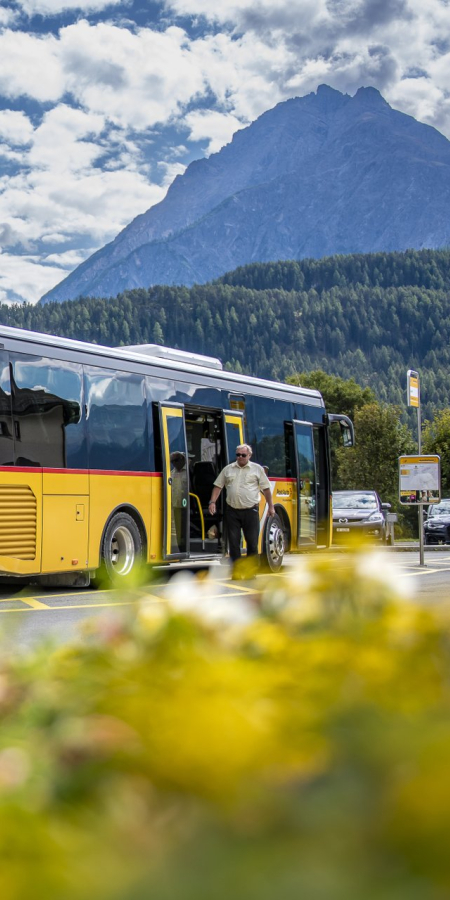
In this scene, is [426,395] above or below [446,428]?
above

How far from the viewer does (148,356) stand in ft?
49.0

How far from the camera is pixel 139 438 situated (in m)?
14.3

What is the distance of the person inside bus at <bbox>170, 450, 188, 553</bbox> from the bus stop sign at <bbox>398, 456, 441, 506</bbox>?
263 inches

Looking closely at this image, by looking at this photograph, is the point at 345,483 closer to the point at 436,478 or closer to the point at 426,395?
the point at 436,478

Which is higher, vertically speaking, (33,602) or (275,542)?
(275,542)

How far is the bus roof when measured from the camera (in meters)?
12.3

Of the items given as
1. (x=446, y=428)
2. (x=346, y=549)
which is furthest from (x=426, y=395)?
(x=346, y=549)

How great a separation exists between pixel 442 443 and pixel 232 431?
6236 cm

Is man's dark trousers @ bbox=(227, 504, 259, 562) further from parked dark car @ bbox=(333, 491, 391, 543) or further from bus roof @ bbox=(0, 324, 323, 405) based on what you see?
parked dark car @ bbox=(333, 491, 391, 543)

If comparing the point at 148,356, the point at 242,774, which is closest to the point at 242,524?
the point at 148,356

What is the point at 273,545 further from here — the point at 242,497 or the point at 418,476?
the point at 418,476

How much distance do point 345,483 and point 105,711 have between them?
246 feet

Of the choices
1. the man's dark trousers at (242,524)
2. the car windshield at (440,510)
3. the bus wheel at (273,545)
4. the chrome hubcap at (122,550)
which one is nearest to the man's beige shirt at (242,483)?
the man's dark trousers at (242,524)

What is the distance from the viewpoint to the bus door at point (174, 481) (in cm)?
1483
